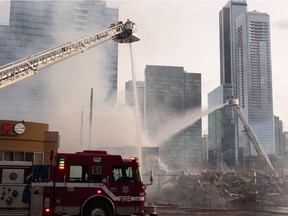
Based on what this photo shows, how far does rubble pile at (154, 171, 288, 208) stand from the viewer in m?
29.6

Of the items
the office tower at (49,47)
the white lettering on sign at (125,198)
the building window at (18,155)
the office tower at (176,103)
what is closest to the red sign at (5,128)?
the building window at (18,155)

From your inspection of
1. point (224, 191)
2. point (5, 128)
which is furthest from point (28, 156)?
point (224, 191)

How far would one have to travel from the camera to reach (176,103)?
177 m

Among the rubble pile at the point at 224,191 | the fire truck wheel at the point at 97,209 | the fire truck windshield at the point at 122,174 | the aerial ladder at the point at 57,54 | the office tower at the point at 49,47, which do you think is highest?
the office tower at the point at 49,47

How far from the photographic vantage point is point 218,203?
97.1 feet

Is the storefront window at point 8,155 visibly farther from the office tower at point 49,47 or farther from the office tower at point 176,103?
the office tower at point 176,103

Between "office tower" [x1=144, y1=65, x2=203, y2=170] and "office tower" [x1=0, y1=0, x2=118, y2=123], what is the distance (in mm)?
48548

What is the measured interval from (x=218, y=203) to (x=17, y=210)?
19164 mm

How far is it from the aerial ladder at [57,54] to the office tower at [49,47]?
201 feet

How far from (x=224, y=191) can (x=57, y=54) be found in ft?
55.6

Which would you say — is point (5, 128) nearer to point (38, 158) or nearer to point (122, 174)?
point (38, 158)

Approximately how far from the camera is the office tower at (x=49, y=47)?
3750 inches

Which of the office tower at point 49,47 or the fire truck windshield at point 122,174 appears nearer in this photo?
the fire truck windshield at point 122,174

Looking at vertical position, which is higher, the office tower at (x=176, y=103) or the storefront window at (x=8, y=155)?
the office tower at (x=176, y=103)
